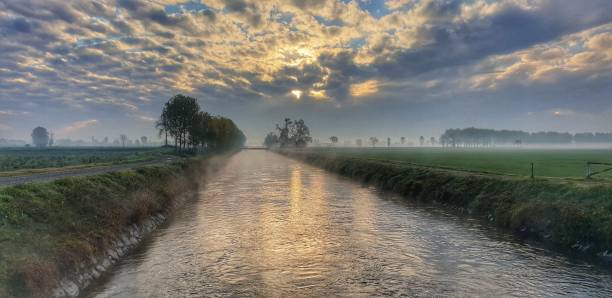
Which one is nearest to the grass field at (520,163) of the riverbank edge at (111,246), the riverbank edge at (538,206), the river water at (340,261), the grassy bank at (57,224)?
the riverbank edge at (538,206)

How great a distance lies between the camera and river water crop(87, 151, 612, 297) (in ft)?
46.9

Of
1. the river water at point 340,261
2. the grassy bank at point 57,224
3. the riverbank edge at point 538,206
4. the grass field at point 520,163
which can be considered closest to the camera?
the grassy bank at point 57,224

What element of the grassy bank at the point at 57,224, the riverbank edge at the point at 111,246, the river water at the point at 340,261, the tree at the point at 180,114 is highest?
the tree at the point at 180,114

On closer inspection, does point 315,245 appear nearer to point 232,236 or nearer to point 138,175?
point 232,236

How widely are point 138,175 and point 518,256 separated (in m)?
35.0

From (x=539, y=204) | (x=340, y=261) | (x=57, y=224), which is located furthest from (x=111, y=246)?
(x=539, y=204)

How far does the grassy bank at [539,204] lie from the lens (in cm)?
1964

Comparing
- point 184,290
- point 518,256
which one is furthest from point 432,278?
point 184,290

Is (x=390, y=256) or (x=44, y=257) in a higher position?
(x=44, y=257)

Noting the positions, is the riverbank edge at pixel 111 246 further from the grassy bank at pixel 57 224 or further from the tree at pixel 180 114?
the tree at pixel 180 114

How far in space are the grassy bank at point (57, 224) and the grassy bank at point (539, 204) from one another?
26.8 meters

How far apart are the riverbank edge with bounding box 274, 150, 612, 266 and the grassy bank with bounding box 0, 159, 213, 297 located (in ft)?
86.6

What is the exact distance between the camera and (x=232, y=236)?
22.6 meters

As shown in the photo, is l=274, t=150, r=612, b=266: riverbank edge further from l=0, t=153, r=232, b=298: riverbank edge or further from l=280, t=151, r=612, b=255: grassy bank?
l=0, t=153, r=232, b=298: riverbank edge
